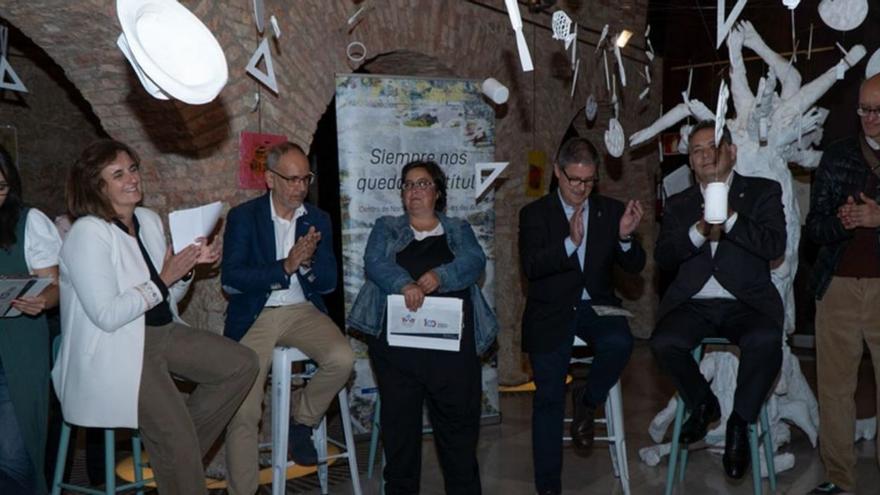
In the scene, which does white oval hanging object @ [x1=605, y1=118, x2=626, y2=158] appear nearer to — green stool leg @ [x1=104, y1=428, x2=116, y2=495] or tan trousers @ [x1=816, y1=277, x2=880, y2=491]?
tan trousers @ [x1=816, y1=277, x2=880, y2=491]

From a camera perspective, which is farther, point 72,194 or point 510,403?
point 510,403

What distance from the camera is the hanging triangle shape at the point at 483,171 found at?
4996 millimetres

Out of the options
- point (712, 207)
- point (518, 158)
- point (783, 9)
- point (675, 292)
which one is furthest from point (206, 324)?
point (783, 9)

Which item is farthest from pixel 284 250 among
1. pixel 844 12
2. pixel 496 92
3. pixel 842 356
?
pixel 844 12

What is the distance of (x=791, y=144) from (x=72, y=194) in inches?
133

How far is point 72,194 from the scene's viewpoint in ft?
9.89

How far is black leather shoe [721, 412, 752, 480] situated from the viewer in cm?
332

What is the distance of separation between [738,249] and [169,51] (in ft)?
7.77

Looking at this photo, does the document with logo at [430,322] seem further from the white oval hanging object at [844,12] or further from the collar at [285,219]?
the white oval hanging object at [844,12]

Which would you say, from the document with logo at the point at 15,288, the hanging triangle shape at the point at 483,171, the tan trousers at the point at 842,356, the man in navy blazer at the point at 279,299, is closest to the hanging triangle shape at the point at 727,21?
the tan trousers at the point at 842,356

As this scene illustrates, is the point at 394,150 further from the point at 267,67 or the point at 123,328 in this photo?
the point at 123,328

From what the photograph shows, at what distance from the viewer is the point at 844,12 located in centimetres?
360

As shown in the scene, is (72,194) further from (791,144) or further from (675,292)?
(791,144)

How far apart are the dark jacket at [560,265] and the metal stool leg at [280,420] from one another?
3.42 ft
